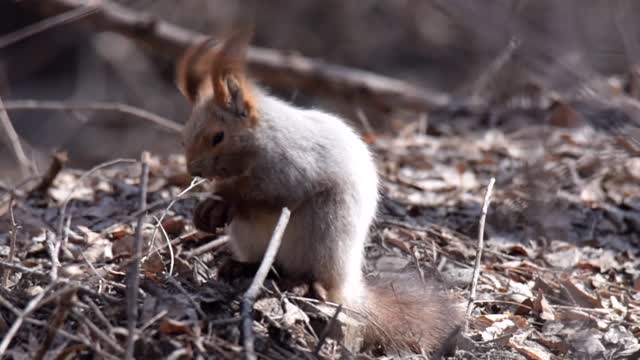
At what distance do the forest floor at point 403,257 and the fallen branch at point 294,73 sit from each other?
3.97 feet

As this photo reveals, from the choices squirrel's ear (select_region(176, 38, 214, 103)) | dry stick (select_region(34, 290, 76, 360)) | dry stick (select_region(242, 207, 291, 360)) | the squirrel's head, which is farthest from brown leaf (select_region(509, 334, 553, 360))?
dry stick (select_region(34, 290, 76, 360))

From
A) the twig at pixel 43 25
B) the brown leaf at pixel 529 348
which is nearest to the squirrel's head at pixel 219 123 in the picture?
the brown leaf at pixel 529 348

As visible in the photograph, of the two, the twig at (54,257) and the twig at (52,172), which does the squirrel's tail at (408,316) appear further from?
the twig at (52,172)

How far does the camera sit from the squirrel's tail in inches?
133

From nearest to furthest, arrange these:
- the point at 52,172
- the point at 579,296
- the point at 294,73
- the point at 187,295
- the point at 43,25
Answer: the point at 187,295 < the point at 579,296 < the point at 52,172 < the point at 43,25 < the point at 294,73

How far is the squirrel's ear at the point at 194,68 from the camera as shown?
327 cm

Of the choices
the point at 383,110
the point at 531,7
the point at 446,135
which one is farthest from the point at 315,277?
the point at 531,7

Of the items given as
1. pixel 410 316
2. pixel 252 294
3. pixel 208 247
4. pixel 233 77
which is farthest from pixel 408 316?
pixel 233 77

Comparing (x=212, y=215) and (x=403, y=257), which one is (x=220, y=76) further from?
(x=403, y=257)

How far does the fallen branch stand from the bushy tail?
363cm

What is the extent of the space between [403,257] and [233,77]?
126 centimetres

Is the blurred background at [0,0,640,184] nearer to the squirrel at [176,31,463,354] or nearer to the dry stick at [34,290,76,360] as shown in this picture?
the squirrel at [176,31,463,354]

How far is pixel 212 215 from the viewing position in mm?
3393

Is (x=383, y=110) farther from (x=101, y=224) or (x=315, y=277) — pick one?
(x=315, y=277)
